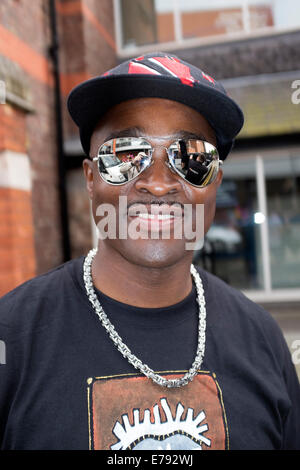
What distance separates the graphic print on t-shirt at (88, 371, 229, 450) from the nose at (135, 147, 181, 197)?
613 millimetres

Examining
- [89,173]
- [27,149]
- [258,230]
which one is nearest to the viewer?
[89,173]

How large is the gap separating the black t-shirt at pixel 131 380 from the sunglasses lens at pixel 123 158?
40cm

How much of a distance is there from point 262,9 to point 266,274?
495cm

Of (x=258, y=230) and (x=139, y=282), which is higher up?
(x=258, y=230)

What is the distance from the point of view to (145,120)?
54.6 inches

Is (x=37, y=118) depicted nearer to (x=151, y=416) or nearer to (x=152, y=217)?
(x=152, y=217)

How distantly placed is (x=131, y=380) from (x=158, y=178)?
672mm

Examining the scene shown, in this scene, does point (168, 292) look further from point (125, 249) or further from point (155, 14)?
point (155, 14)

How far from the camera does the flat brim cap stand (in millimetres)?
1339

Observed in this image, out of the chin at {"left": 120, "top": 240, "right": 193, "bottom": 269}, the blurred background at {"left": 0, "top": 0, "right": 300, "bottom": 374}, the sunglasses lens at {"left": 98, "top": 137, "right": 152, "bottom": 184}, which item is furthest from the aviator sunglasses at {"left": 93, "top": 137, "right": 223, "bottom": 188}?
the blurred background at {"left": 0, "top": 0, "right": 300, "bottom": 374}

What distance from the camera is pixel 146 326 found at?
1378 mm

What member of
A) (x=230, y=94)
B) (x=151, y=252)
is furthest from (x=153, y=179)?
(x=230, y=94)

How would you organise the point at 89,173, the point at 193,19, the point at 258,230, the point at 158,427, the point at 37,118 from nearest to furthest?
the point at 158,427, the point at 89,173, the point at 37,118, the point at 258,230, the point at 193,19

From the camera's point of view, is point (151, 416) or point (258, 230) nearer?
point (151, 416)
